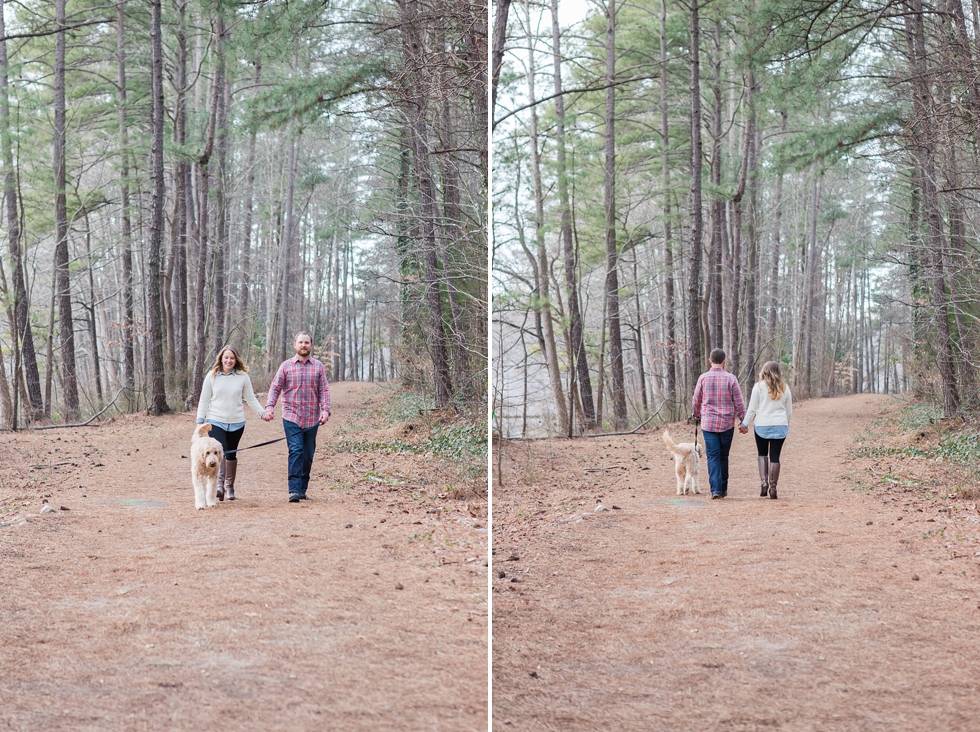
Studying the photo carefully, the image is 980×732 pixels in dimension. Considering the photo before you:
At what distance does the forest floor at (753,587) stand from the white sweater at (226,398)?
1.56 m

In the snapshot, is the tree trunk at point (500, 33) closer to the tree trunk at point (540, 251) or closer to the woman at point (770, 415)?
the tree trunk at point (540, 251)

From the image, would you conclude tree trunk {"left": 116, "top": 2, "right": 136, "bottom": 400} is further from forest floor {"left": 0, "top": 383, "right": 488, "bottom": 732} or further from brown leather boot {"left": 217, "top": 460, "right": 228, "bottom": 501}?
brown leather boot {"left": 217, "top": 460, "right": 228, "bottom": 501}

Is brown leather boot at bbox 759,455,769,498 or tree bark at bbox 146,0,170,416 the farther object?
brown leather boot at bbox 759,455,769,498

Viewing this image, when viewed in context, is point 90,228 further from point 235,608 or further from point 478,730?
point 478,730

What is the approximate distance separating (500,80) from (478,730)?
2467 mm

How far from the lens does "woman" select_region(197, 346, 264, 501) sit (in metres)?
4.00

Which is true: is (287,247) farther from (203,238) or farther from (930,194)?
(930,194)

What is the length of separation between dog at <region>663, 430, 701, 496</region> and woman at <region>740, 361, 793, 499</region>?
0.35 metres

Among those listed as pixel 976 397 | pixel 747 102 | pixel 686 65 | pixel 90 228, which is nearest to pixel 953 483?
pixel 976 397

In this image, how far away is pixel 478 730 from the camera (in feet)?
7.07

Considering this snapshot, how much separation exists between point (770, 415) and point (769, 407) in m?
0.04

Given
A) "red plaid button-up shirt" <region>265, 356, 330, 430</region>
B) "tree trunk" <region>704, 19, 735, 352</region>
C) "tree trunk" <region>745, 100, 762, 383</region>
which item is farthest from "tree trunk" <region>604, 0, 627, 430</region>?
"red plaid button-up shirt" <region>265, 356, 330, 430</region>

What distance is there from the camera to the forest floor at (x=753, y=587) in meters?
2.25

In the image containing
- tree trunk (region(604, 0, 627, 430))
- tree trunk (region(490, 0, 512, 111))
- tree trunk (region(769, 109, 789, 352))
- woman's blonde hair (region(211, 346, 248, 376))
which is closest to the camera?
tree trunk (region(490, 0, 512, 111))
